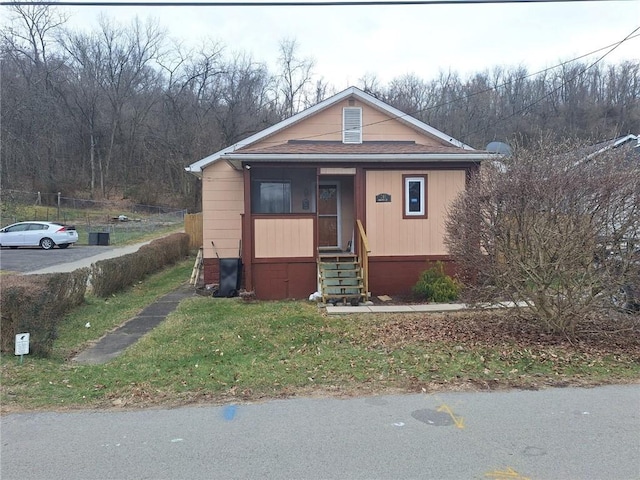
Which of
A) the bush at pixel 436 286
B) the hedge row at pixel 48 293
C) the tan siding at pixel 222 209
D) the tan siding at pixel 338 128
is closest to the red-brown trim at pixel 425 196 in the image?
the bush at pixel 436 286

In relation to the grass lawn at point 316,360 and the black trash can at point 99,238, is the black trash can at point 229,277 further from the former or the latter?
the black trash can at point 99,238

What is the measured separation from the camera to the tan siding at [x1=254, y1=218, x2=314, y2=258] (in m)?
11.1

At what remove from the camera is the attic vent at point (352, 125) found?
1386cm

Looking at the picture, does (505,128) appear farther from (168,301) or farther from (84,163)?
(84,163)

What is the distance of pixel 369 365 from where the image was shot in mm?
5668

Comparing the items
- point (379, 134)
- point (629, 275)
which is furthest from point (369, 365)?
point (379, 134)

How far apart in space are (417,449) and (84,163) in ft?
181

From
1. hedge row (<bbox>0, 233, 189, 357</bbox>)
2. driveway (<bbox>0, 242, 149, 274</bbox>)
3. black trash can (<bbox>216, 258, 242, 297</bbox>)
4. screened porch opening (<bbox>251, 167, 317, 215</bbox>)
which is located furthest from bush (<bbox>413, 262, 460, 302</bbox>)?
driveway (<bbox>0, 242, 149, 274</bbox>)

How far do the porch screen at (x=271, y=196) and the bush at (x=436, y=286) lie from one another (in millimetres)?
4342

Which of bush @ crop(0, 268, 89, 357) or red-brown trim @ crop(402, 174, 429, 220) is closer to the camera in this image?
bush @ crop(0, 268, 89, 357)

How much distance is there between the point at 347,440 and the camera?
374cm

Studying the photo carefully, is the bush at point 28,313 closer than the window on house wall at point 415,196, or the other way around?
the bush at point 28,313

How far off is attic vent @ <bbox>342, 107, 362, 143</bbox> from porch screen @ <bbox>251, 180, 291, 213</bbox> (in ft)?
8.22

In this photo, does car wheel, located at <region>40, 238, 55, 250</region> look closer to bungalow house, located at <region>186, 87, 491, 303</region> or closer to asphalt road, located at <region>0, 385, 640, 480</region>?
bungalow house, located at <region>186, 87, 491, 303</region>
